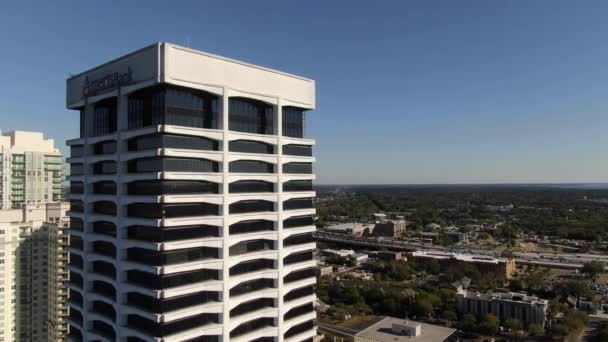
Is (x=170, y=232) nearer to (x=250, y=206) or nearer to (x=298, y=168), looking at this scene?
(x=250, y=206)

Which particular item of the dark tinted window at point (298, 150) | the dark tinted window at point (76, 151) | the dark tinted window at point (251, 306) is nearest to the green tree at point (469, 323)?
the dark tinted window at point (251, 306)

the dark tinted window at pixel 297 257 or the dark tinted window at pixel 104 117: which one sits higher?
the dark tinted window at pixel 104 117

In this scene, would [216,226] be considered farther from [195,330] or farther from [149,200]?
[195,330]

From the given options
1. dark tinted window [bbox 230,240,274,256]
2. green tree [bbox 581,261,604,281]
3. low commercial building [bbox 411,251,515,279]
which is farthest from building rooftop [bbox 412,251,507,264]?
dark tinted window [bbox 230,240,274,256]

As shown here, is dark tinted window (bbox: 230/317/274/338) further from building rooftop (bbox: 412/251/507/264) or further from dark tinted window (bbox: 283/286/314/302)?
building rooftop (bbox: 412/251/507/264)

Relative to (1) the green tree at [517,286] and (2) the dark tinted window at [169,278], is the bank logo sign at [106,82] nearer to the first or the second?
(2) the dark tinted window at [169,278]
